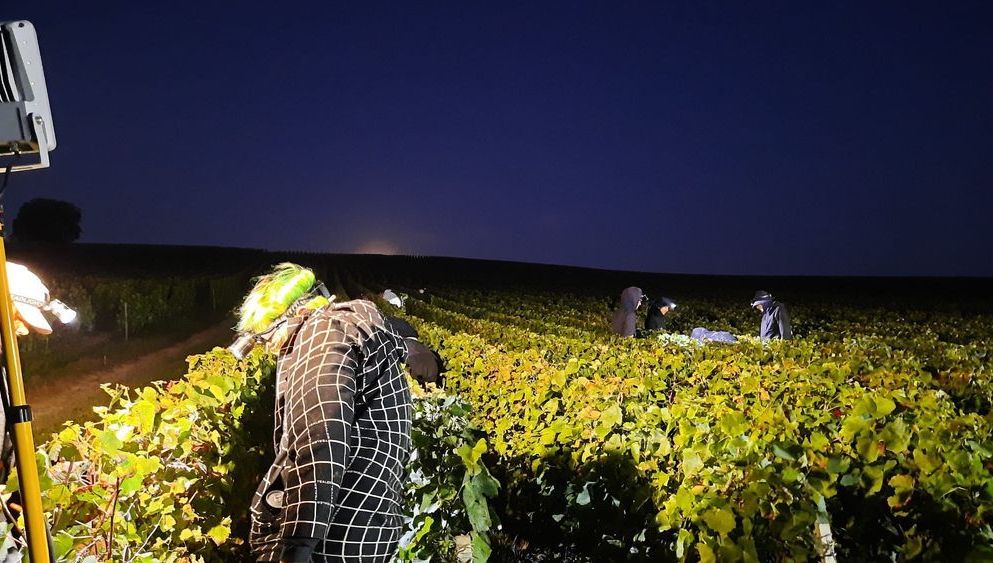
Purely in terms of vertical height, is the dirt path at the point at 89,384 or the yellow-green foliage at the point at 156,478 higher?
the yellow-green foliage at the point at 156,478

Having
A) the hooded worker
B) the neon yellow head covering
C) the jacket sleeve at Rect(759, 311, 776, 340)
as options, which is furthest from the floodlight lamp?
the jacket sleeve at Rect(759, 311, 776, 340)

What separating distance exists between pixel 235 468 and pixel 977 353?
10869mm

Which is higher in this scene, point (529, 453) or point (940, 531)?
point (940, 531)

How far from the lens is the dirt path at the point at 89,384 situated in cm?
991

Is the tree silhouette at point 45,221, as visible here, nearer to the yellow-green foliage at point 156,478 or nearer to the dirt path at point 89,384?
the dirt path at point 89,384

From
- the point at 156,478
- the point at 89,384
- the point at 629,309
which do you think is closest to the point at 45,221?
the point at 89,384

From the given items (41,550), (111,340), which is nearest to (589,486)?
(41,550)

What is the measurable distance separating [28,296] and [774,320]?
11.3 meters

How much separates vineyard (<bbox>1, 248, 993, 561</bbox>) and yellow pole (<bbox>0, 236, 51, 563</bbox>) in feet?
1.11

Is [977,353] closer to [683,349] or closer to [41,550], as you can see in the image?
[683,349]

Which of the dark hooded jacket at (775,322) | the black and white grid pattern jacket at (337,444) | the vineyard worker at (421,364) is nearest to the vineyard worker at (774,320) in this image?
the dark hooded jacket at (775,322)

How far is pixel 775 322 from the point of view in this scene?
36.7ft

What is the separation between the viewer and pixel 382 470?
1.94m

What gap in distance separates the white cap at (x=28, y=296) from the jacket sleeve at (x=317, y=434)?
0.66 metres
